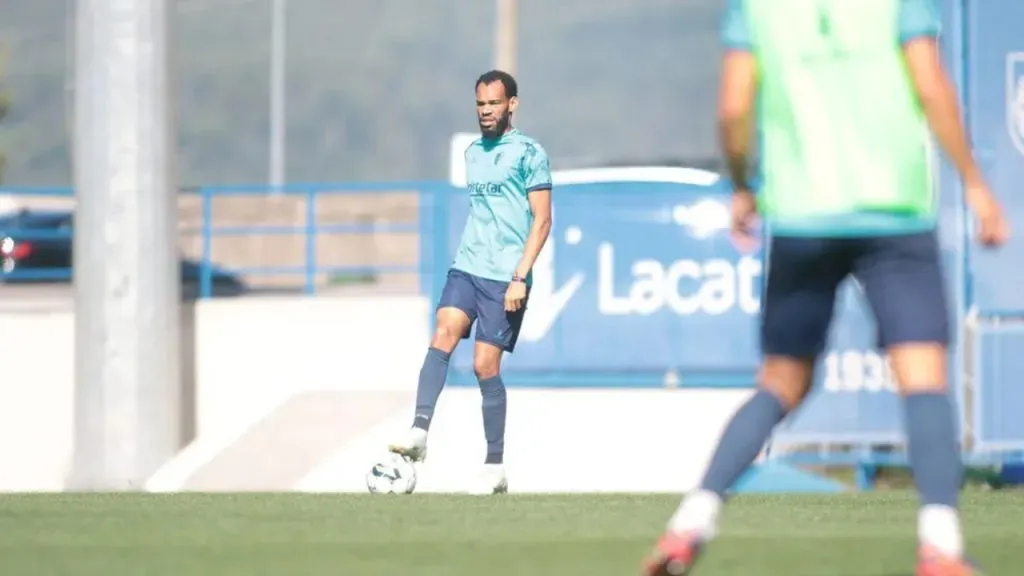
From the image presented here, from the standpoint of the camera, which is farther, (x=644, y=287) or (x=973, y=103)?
(x=644, y=287)

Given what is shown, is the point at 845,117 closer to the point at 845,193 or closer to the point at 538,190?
the point at 845,193

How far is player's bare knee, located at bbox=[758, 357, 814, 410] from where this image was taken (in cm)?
637

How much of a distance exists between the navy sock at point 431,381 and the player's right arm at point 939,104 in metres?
5.41

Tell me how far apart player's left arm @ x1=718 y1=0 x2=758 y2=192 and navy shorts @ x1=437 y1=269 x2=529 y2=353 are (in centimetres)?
482

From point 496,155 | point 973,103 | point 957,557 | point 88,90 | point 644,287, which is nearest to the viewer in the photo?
point 957,557

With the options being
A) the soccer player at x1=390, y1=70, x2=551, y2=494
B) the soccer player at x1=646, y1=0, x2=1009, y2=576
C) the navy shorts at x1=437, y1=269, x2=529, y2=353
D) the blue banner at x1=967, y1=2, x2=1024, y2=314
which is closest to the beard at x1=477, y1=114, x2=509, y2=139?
the soccer player at x1=390, y1=70, x2=551, y2=494

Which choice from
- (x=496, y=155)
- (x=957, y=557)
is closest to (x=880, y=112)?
(x=957, y=557)

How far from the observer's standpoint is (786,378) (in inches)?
251

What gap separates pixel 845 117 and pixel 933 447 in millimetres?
926

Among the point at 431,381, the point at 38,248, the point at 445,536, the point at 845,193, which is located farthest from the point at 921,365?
the point at 38,248

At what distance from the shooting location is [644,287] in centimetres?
1691

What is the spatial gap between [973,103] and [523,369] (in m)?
4.29

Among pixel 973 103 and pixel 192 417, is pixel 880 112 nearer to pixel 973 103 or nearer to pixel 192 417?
pixel 973 103

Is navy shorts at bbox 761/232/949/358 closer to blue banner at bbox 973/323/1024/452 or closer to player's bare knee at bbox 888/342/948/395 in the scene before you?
Result: player's bare knee at bbox 888/342/948/395
